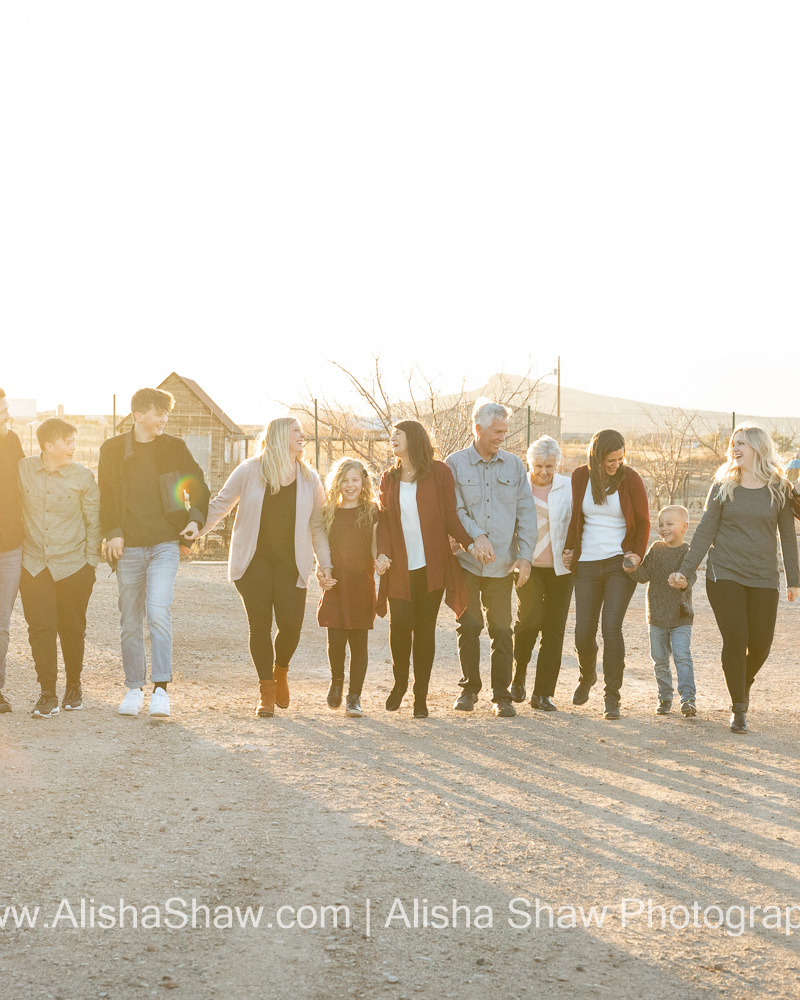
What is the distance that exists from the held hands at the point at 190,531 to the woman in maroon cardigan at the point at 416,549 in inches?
44.1

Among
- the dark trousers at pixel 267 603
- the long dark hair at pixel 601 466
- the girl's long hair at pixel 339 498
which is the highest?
the long dark hair at pixel 601 466

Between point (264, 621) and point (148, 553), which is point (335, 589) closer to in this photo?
point (264, 621)

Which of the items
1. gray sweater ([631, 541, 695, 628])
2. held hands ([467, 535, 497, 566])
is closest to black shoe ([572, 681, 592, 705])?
gray sweater ([631, 541, 695, 628])

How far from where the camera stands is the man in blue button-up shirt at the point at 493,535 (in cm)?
673

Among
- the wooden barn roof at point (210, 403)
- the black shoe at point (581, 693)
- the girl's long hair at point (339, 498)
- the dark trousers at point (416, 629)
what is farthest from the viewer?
the wooden barn roof at point (210, 403)

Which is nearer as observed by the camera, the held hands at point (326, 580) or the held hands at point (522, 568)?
the held hands at point (326, 580)

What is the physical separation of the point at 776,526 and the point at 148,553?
12.5ft

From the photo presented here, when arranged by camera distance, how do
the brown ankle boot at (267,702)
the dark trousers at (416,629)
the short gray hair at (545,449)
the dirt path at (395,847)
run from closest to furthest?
the dirt path at (395,847)
the brown ankle boot at (267,702)
the dark trousers at (416,629)
the short gray hair at (545,449)

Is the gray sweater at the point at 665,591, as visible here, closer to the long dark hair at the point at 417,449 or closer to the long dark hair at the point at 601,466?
the long dark hair at the point at 601,466

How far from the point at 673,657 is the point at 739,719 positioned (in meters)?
0.75

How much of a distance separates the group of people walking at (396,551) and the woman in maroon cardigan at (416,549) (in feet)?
0.04

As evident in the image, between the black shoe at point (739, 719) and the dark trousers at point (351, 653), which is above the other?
the dark trousers at point (351, 653)

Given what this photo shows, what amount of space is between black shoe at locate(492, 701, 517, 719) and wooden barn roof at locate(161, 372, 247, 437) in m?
21.5

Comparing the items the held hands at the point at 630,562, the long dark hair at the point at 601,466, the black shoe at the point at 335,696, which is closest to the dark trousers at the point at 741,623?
the held hands at the point at 630,562
